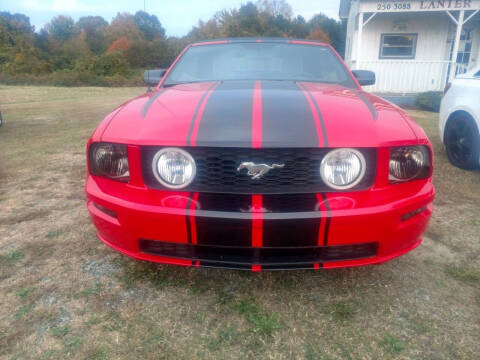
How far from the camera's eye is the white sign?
1040 cm

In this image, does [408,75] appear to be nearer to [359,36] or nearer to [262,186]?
[359,36]

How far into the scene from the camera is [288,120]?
1.69 m

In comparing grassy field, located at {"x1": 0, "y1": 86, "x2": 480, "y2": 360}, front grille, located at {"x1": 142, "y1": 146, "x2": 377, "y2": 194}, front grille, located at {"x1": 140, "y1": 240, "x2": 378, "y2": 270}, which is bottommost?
grassy field, located at {"x1": 0, "y1": 86, "x2": 480, "y2": 360}

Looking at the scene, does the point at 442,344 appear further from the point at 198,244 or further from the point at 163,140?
the point at 163,140

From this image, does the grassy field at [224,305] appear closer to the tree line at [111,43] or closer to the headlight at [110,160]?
the headlight at [110,160]

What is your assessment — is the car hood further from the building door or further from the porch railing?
the building door

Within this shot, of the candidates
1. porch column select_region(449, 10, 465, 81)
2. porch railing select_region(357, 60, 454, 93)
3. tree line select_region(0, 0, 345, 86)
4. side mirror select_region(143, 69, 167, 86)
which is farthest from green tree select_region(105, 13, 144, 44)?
side mirror select_region(143, 69, 167, 86)

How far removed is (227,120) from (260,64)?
1289 millimetres

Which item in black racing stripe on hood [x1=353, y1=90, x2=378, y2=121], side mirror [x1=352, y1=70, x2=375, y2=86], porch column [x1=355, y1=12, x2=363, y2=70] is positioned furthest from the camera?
porch column [x1=355, y1=12, x2=363, y2=70]

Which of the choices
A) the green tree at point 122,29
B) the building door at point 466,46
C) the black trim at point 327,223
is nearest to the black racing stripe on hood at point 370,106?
the black trim at point 327,223

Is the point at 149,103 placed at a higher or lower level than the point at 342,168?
higher

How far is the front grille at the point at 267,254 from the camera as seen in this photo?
5.32 feet

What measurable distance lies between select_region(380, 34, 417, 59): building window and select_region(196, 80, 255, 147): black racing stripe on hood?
12.2m

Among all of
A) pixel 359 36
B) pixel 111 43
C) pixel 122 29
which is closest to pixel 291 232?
pixel 359 36
